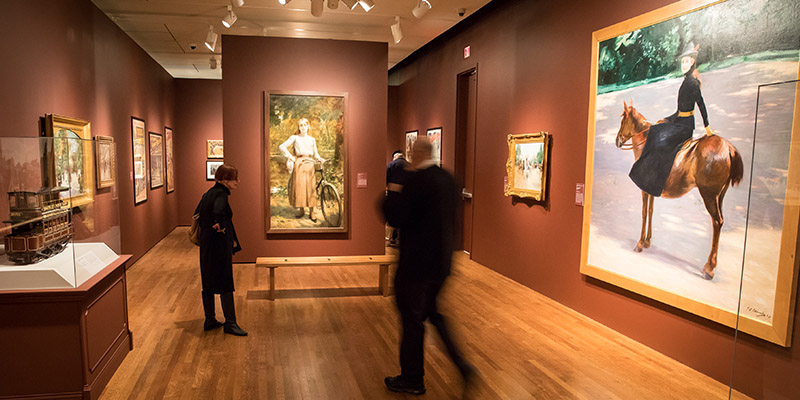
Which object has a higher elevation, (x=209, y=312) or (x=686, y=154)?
(x=686, y=154)

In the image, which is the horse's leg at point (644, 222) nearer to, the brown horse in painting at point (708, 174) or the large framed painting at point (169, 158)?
the brown horse in painting at point (708, 174)

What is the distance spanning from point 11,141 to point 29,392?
1.57m

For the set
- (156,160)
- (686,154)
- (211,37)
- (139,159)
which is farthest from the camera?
(156,160)

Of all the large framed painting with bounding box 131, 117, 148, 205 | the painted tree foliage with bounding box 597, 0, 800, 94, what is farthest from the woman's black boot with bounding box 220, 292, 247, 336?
the large framed painting with bounding box 131, 117, 148, 205

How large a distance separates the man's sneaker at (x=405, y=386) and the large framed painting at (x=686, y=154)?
2.01 metres

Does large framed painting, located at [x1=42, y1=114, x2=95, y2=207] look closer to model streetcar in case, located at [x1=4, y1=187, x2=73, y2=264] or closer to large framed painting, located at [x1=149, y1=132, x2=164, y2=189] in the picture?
model streetcar in case, located at [x1=4, y1=187, x2=73, y2=264]

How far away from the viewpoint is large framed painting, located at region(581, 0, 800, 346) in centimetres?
326

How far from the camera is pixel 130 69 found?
791cm

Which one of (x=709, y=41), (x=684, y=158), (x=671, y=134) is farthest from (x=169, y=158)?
(x=709, y=41)

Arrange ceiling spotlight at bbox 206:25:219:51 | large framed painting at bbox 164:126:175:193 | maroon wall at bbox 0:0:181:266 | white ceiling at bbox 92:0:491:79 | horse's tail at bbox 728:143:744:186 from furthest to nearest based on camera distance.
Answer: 1. large framed painting at bbox 164:126:175:193
2. ceiling spotlight at bbox 206:25:219:51
3. white ceiling at bbox 92:0:491:79
4. maroon wall at bbox 0:0:181:266
5. horse's tail at bbox 728:143:744:186

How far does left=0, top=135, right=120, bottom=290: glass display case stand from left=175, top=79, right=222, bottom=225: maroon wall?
29.7 ft

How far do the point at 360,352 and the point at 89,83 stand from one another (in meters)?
4.72

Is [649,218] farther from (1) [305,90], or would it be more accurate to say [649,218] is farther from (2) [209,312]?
(1) [305,90]

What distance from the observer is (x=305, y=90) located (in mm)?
7402
